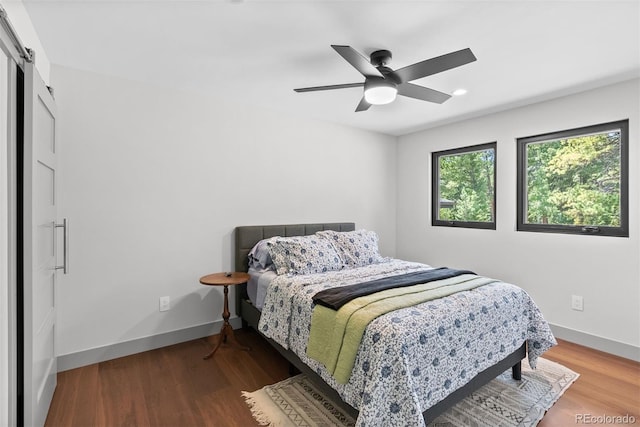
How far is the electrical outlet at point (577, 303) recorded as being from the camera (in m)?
2.91

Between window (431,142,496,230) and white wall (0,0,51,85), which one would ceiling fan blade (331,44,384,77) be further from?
window (431,142,496,230)

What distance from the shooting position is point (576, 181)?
3.04 metres

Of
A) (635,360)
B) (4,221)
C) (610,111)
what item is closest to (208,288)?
(4,221)

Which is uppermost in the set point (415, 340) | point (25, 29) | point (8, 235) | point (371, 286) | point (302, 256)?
point (25, 29)

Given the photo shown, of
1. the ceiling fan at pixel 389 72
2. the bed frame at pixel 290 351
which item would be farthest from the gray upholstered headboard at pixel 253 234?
the ceiling fan at pixel 389 72

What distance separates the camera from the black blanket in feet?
6.31

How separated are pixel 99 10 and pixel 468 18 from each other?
2.14 metres

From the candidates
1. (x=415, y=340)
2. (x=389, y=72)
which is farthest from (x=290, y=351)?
(x=389, y=72)

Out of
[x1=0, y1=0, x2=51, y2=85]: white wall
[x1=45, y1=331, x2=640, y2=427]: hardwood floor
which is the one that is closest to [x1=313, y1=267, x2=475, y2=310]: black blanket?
[x1=45, y1=331, x2=640, y2=427]: hardwood floor

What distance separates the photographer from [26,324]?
145 centimetres

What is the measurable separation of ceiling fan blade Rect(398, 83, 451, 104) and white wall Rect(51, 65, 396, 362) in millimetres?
1605

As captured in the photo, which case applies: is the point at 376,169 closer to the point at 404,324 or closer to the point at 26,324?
the point at 404,324

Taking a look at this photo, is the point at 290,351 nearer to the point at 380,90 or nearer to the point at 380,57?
the point at 380,90

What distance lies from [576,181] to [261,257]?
10.5ft
